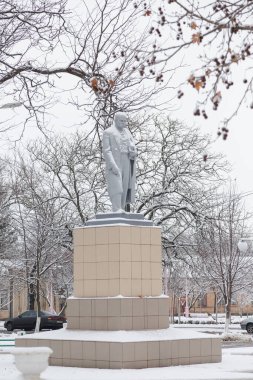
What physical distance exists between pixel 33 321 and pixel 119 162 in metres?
24.6

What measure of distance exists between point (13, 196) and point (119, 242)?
2455 cm

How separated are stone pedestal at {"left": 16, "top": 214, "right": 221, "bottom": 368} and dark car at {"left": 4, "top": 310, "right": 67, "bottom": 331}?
71.2 feet

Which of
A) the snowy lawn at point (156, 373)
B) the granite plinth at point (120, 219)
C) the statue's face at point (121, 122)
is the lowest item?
the snowy lawn at point (156, 373)

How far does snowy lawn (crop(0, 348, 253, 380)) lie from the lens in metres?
15.4

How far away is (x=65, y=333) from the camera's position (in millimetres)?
18219

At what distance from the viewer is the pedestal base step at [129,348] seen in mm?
16828

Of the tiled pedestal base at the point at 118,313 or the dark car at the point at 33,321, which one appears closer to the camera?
the tiled pedestal base at the point at 118,313

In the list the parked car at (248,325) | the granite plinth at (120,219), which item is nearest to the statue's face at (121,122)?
the granite plinth at (120,219)

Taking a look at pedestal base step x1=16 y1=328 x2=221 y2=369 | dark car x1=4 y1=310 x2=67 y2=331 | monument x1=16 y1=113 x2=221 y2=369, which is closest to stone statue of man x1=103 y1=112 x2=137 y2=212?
monument x1=16 y1=113 x2=221 y2=369

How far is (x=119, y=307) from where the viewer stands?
1778 cm

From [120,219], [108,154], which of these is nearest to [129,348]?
[120,219]

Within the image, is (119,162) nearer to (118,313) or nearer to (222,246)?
(118,313)

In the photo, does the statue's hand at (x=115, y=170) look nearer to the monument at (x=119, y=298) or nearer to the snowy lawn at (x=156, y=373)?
the monument at (x=119, y=298)

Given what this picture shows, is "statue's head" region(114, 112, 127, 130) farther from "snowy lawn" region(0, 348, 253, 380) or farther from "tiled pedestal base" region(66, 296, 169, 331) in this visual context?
"snowy lawn" region(0, 348, 253, 380)
